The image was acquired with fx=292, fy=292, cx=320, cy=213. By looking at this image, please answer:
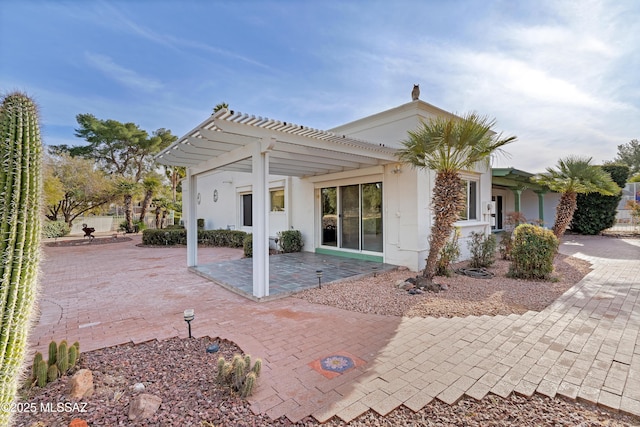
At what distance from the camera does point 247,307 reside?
5.46 m

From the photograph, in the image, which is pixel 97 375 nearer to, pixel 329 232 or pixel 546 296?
pixel 546 296

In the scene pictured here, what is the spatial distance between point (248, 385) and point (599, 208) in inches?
849

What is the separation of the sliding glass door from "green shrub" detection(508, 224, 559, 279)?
367 centimetres

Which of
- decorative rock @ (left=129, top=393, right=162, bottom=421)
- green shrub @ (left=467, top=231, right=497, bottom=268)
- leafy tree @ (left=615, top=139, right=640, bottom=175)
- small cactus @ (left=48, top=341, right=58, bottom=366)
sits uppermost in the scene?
leafy tree @ (left=615, top=139, right=640, bottom=175)

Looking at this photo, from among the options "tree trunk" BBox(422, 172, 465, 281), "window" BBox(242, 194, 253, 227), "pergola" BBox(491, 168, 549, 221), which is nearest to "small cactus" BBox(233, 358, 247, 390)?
"tree trunk" BBox(422, 172, 465, 281)

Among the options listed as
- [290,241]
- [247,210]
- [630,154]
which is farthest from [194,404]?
[630,154]

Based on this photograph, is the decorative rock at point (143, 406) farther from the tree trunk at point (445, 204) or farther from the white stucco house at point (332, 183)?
the tree trunk at point (445, 204)

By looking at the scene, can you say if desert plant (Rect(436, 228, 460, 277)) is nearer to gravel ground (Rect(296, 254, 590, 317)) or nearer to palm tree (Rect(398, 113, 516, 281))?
gravel ground (Rect(296, 254, 590, 317))

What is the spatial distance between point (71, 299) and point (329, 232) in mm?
7607

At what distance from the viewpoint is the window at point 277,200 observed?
13.3 metres

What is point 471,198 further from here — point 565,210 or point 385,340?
point 385,340

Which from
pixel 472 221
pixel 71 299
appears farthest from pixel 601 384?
pixel 71 299

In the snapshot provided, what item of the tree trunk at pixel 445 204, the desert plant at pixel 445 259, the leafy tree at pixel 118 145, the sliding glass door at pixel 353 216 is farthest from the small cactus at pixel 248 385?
the leafy tree at pixel 118 145

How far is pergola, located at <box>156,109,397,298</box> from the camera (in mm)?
5141
